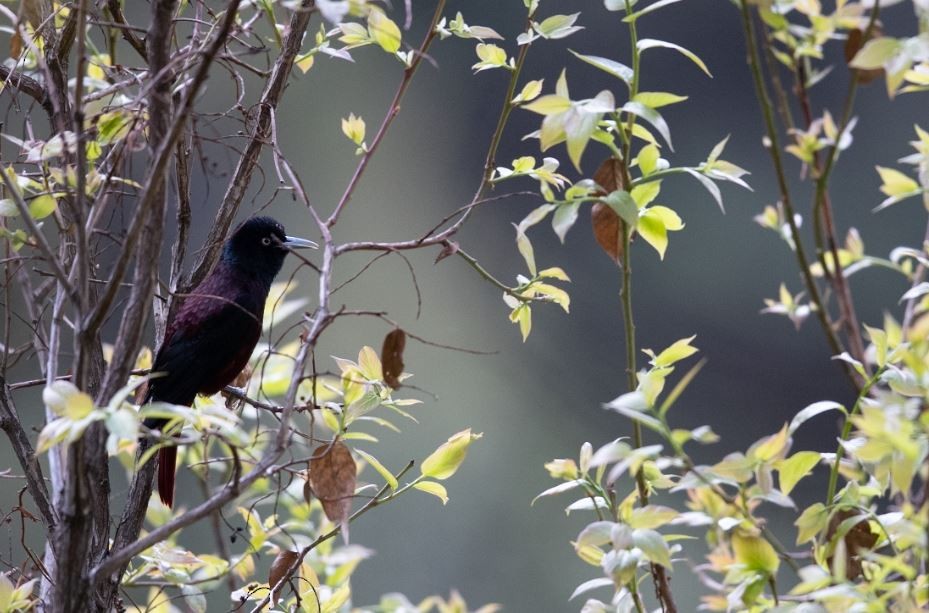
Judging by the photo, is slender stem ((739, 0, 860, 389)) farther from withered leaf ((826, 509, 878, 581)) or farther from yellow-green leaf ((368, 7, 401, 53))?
yellow-green leaf ((368, 7, 401, 53))

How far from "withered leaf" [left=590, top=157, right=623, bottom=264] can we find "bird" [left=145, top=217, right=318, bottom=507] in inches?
28.6

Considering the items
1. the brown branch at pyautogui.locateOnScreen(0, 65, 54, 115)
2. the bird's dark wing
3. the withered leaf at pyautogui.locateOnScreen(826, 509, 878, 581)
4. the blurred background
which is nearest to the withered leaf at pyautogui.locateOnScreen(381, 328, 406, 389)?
the withered leaf at pyautogui.locateOnScreen(826, 509, 878, 581)

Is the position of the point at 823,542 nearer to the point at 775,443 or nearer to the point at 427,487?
the point at 775,443

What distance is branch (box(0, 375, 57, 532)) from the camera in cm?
106

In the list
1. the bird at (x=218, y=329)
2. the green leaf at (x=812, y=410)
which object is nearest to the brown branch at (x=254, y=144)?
the bird at (x=218, y=329)

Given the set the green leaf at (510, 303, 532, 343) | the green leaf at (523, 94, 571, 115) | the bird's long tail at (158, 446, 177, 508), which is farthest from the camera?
the bird's long tail at (158, 446, 177, 508)

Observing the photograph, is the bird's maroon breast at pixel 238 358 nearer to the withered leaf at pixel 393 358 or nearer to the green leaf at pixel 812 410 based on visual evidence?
the withered leaf at pixel 393 358

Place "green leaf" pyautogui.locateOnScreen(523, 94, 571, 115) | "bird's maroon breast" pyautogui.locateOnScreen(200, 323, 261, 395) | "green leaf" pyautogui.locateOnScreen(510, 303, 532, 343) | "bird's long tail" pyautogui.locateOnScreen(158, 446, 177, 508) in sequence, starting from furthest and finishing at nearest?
"bird's maroon breast" pyautogui.locateOnScreen(200, 323, 261, 395)
"bird's long tail" pyautogui.locateOnScreen(158, 446, 177, 508)
"green leaf" pyautogui.locateOnScreen(510, 303, 532, 343)
"green leaf" pyautogui.locateOnScreen(523, 94, 571, 115)

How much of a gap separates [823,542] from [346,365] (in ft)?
1.85

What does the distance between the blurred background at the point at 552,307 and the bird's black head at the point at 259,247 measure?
2.74m

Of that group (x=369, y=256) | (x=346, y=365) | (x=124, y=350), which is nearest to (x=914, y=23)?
(x=369, y=256)

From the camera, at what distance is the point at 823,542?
3.02 ft

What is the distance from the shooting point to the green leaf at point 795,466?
2.80 ft

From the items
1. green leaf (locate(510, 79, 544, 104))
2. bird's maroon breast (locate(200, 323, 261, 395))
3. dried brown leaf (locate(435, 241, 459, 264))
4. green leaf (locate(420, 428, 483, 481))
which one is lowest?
bird's maroon breast (locate(200, 323, 261, 395))
